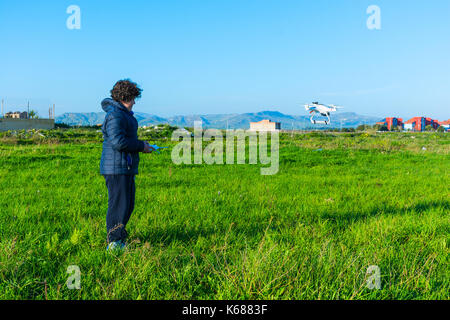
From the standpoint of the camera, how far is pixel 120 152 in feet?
11.3

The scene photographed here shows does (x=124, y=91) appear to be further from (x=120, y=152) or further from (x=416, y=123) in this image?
(x=416, y=123)

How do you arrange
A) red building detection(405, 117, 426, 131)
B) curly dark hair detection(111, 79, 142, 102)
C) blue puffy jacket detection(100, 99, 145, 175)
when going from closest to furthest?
blue puffy jacket detection(100, 99, 145, 175) < curly dark hair detection(111, 79, 142, 102) < red building detection(405, 117, 426, 131)

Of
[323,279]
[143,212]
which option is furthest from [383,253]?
[143,212]

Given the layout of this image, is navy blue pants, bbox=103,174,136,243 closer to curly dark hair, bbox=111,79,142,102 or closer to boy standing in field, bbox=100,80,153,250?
boy standing in field, bbox=100,80,153,250

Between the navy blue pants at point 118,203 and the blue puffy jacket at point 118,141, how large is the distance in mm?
105

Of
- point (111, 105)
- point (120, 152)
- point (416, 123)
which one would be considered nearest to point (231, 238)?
point (120, 152)

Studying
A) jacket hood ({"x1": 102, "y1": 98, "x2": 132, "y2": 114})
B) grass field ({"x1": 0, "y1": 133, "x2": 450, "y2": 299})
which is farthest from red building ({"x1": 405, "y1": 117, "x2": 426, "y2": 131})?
jacket hood ({"x1": 102, "y1": 98, "x2": 132, "y2": 114})

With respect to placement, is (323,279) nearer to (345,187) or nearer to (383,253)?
(383,253)

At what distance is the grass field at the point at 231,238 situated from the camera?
8.27ft

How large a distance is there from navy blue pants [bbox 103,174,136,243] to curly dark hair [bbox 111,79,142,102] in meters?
0.88

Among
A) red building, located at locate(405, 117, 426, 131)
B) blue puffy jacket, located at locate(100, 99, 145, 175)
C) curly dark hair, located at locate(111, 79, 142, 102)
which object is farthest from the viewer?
red building, located at locate(405, 117, 426, 131)

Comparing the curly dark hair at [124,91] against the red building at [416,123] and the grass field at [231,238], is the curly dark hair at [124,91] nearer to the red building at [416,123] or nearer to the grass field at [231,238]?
the grass field at [231,238]

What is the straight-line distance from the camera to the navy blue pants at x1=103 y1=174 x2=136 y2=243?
11.4ft
